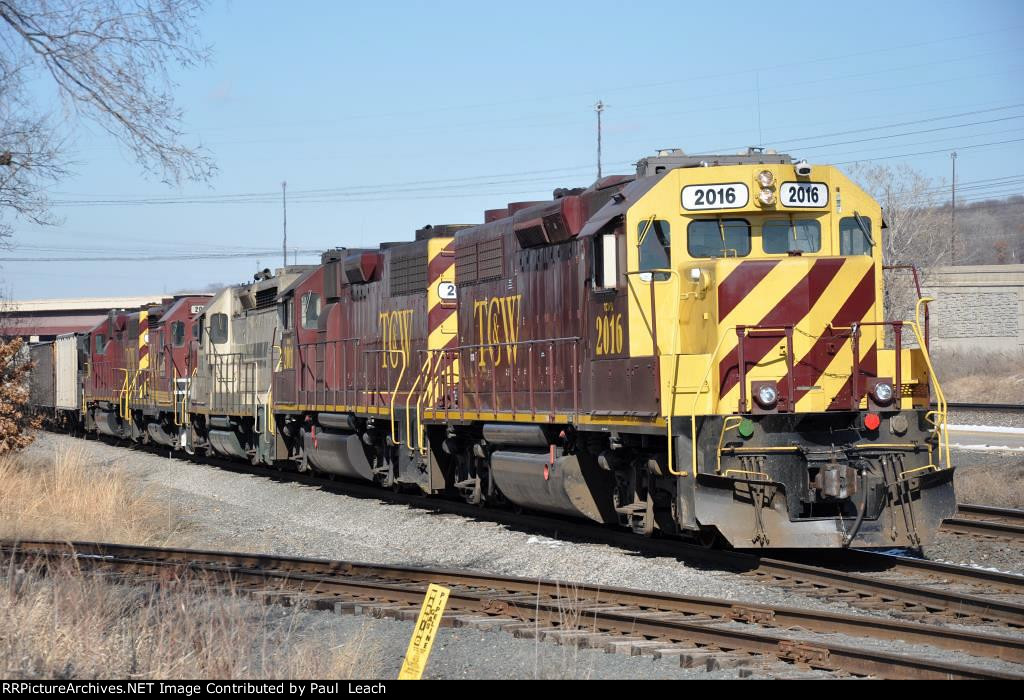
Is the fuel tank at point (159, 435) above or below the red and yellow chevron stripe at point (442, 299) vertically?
below

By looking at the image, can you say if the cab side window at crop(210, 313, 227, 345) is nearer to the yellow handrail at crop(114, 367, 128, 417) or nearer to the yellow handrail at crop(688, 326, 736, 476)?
the yellow handrail at crop(114, 367, 128, 417)

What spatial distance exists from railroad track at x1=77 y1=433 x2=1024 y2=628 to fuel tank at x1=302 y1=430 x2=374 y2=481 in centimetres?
527

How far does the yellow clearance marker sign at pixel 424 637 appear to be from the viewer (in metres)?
5.49

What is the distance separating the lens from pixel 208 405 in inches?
985

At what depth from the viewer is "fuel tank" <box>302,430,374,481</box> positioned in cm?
1791

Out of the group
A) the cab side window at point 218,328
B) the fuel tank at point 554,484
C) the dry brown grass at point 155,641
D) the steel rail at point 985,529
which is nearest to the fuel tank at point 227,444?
the cab side window at point 218,328


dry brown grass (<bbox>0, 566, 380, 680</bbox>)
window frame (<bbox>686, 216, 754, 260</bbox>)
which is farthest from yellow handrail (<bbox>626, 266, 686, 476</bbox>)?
dry brown grass (<bbox>0, 566, 380, 680</bbox>)

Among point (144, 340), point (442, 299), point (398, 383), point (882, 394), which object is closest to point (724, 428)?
point (882, 394)

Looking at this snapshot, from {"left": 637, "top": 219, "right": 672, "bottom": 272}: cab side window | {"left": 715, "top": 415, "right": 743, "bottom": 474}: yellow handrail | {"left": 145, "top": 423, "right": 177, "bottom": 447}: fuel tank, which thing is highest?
{"left": 637, "top": 219, "right": 672, "bottom": 272}: cab side window

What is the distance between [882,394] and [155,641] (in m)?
6.48

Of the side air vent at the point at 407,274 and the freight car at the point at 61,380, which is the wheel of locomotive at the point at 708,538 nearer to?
the side air vent at the point at 407,274

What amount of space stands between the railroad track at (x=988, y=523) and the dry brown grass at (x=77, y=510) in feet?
30.7
